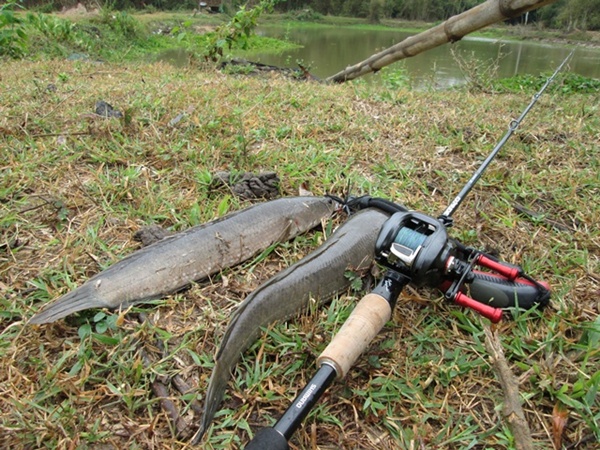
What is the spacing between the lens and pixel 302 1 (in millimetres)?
53375

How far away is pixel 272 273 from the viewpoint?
206 centimetres

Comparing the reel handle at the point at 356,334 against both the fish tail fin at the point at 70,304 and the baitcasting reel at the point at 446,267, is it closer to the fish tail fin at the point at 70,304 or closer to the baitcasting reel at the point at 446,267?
the baitcasting reel at the point at 446,267

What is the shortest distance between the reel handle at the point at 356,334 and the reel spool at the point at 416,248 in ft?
0.50

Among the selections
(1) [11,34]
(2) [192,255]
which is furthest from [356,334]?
(1) [11,34]

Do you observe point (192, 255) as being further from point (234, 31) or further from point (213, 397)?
point (234, 31)

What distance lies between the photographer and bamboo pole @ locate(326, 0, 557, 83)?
15.5 feet

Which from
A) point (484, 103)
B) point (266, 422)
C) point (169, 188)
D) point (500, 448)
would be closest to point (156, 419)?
point (266, 422)

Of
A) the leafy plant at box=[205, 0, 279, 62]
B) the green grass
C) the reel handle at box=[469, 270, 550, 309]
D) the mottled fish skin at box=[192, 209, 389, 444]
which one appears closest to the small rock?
the green grass

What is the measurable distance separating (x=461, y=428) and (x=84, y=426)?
1281mm

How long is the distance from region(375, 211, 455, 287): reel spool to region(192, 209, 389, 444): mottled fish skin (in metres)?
0.36

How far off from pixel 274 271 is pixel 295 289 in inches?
13.1

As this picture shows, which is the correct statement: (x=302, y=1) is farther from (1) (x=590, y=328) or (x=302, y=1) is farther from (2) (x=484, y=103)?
(1) (x=590, y=328)

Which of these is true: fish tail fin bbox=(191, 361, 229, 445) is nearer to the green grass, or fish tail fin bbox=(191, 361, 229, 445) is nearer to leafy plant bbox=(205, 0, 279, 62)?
the green grass

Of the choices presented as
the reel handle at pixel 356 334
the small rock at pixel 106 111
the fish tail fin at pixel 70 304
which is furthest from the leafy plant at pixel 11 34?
the reel handle at pixel 356 334
